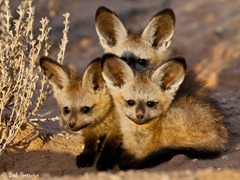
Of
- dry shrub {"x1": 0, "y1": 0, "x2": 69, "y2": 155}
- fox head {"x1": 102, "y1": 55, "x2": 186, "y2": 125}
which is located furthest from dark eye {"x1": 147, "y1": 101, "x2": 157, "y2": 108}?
dry shrub {"x1": 0, "y1": 0, "x2": 69, "y2": 155}

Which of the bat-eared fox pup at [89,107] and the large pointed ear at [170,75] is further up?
the large pointed ear at [170,75]

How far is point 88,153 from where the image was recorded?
7176mm

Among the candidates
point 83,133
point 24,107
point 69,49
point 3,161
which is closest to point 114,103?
point 83,133

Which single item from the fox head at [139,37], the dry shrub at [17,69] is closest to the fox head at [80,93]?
the dry shrub at [17,69]

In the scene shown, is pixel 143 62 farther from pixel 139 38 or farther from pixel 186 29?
pixel 186 29

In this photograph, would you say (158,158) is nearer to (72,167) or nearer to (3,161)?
(72,167)

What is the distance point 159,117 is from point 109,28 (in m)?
1.80

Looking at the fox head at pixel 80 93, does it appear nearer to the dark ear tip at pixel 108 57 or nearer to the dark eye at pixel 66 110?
the dark eye at pixel 66 110

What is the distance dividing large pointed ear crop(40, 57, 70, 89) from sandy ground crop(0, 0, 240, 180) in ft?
3.11

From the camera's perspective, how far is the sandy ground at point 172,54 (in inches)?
249

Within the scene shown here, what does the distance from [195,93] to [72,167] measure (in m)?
1.68

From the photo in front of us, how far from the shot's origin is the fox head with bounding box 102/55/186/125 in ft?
21.8

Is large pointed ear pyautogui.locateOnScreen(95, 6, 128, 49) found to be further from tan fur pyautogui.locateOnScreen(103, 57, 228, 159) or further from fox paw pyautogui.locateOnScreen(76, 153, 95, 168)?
fox paw pyautogui.locateOnScreen(76, 153, 95, 168)

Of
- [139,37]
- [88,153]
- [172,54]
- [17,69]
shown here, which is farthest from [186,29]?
[88,153]
